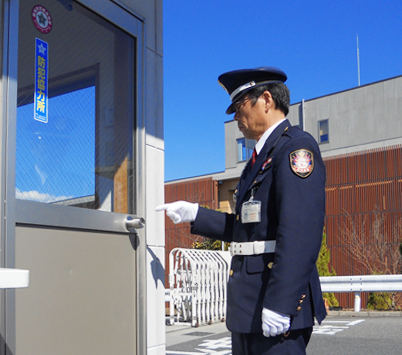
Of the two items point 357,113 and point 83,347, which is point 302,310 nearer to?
point 83,347

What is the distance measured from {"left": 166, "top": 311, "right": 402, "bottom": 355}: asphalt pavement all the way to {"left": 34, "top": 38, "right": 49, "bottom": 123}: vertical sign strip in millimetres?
4110

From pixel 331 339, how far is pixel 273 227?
17.0ft

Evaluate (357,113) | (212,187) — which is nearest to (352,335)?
(357,113)

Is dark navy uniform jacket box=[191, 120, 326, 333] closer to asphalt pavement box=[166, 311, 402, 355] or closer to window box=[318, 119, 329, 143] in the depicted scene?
asphalt pavement box=[166, 311, 402, 355]

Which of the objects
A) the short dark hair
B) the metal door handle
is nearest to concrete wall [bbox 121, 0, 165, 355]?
the metal door handle

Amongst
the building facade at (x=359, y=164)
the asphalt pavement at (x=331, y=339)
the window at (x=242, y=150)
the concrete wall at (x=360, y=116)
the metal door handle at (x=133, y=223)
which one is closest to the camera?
the metal door handle at (x=133, y=223)

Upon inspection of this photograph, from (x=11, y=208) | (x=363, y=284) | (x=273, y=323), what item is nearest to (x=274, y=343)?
(x=273, y=323)

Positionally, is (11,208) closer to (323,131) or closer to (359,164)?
(359,164)

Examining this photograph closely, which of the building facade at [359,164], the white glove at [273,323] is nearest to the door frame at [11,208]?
the white glove at [273,323]

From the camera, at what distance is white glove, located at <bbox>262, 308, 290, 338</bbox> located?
2.16m

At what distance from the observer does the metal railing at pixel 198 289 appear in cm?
987

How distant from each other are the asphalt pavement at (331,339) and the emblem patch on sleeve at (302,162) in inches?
166

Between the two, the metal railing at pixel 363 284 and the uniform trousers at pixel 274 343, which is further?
the metal railing at pixel 363 284

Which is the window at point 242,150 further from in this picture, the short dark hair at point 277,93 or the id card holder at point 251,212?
the id card holder at point 251,212
